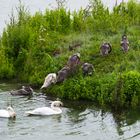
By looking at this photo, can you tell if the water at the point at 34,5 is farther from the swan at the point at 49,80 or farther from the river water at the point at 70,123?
the river water at the point at 70,123

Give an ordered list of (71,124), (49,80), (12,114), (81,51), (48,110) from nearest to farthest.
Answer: (71,124), (12,114), (48,110), (49,80), (81,51)

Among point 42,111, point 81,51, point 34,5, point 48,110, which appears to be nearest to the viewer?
point 42,111

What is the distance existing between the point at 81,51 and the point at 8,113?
4.69 metres

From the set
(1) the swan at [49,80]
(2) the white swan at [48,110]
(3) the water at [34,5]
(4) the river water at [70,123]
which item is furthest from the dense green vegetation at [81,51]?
(3) the water at [34,5]

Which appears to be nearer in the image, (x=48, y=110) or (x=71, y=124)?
(x=71, y=124)

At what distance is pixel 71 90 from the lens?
16672 mm

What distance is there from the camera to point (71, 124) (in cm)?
1455

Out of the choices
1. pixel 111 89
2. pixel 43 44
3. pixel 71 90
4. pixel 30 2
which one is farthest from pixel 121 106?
pixel 30 2

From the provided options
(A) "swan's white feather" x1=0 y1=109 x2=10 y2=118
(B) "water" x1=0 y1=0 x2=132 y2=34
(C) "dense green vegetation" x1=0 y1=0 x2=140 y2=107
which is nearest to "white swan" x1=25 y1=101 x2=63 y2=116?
(A) "swan's white feather" x1=0 y1=109 x2=10 y2=118

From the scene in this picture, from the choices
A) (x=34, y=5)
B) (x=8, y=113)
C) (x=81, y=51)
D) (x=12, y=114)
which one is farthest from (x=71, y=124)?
(x=34, y=5)

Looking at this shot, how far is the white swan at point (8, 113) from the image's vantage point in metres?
14.8

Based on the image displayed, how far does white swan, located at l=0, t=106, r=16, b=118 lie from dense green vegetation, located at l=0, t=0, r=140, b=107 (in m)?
2.23

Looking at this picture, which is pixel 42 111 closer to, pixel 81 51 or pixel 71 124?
pixel 71 124

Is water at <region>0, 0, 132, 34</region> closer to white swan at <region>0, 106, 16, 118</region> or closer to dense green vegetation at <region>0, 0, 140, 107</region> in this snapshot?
dense green vegetation at <region>0, 0, 140, 107</region>
